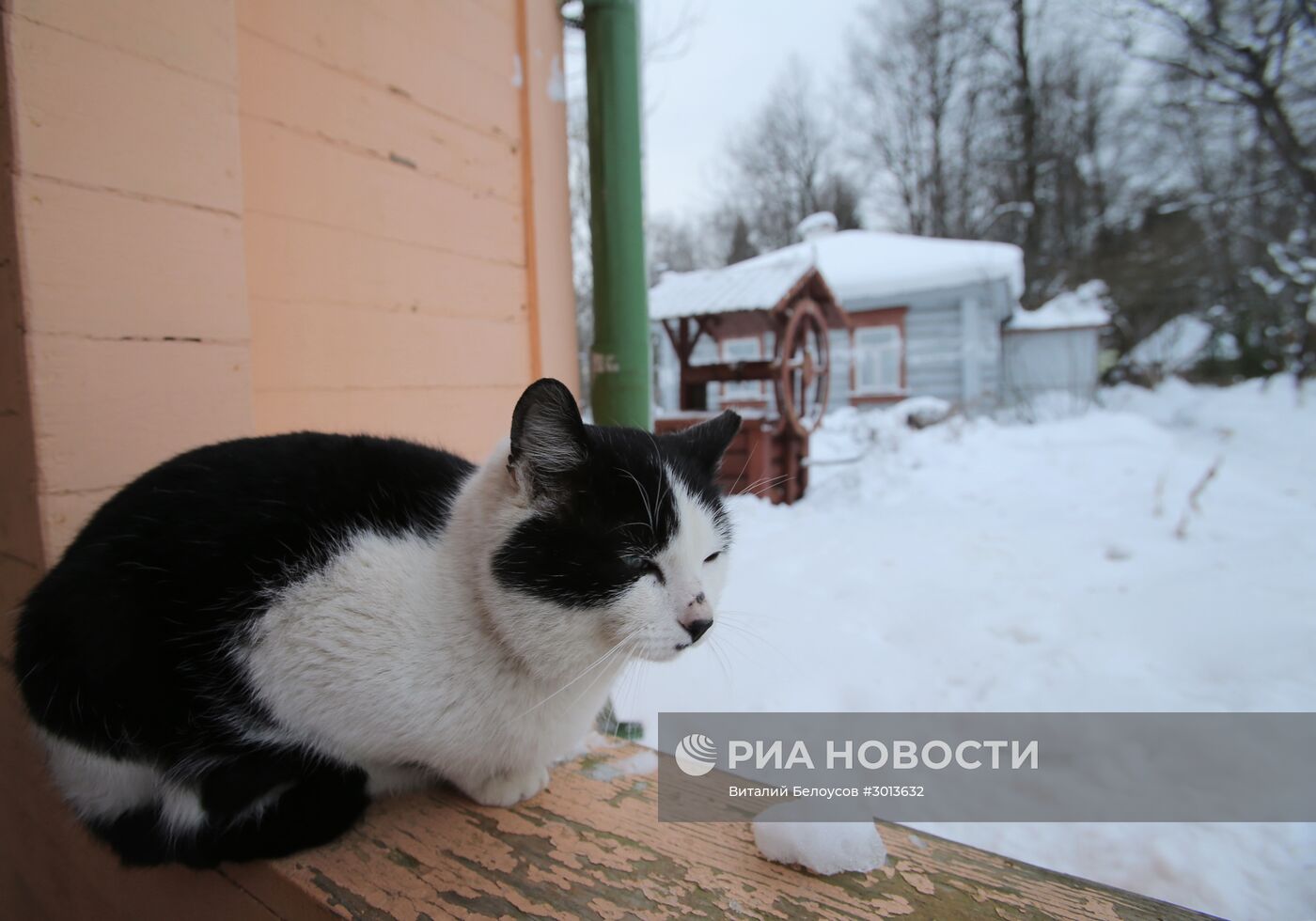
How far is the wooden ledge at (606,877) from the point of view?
70 centimetres

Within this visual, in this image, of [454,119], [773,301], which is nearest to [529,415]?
[454,119]

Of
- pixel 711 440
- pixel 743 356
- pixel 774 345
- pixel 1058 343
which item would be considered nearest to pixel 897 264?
pixel 743 356

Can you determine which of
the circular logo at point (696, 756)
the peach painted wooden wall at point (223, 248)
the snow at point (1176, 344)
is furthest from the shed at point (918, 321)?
the circular logo at point (696, 756)

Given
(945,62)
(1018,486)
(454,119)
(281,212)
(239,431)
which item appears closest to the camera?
(239,431)

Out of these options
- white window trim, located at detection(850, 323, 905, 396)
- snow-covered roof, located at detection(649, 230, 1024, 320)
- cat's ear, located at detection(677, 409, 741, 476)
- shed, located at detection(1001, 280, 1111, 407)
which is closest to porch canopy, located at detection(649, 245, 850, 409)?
snow-covered roof, located at detection(649, 230, 1024, 320)

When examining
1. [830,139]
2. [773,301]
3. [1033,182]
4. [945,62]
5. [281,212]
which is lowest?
[281,212]

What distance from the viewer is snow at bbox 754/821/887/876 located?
0.74m

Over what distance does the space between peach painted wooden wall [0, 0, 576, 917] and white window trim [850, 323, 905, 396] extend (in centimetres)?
914

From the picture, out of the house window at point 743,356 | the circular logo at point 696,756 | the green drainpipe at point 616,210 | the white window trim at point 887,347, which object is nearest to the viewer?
the circular logo at point 696,756

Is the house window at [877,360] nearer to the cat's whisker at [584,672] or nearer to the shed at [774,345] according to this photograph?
the shed at [774,345]

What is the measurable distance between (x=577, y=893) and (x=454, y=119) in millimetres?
1800

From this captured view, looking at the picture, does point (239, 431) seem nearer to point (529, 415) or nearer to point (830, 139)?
point (529, 415)

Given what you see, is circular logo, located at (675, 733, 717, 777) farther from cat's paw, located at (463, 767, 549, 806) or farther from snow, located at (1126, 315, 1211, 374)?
snow, located at (1126, 315, 1211, 374)

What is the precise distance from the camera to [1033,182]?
45.6 feet
